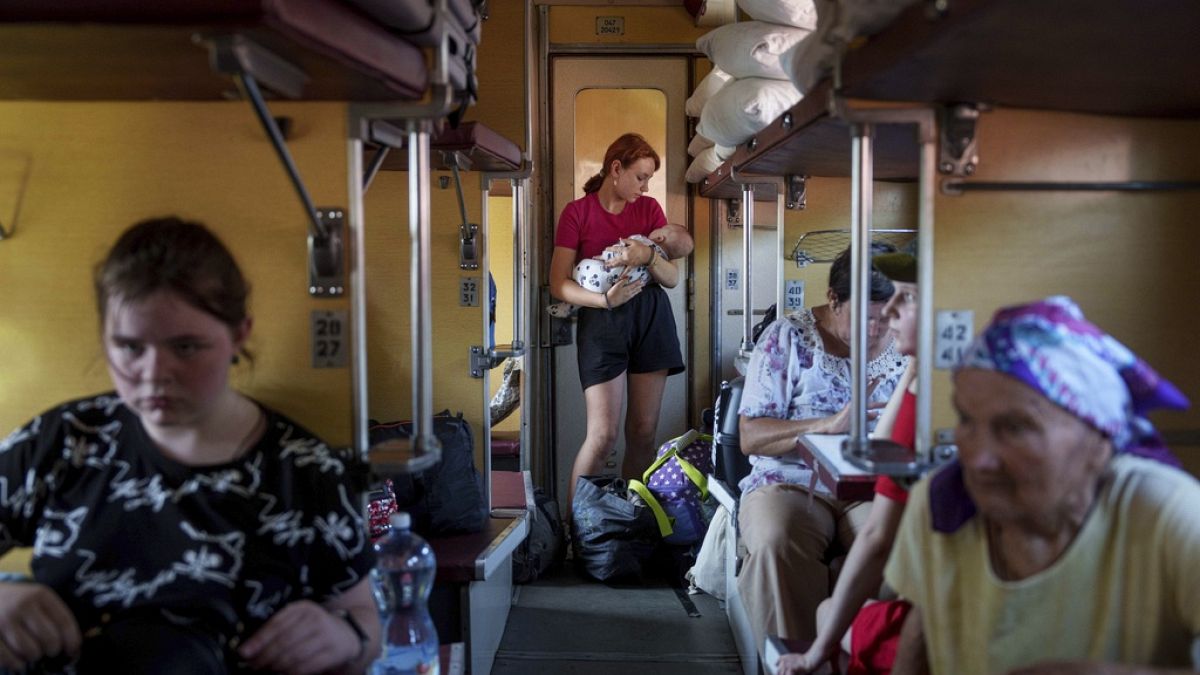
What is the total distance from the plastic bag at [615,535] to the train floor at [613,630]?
96 mm

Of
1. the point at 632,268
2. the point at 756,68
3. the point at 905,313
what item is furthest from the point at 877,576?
the point at 632,268

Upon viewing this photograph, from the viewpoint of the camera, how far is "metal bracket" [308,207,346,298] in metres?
2.06

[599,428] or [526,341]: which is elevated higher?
[526,341]

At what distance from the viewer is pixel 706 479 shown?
4.77 m

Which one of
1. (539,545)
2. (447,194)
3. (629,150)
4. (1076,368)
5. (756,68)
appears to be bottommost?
(539,545)

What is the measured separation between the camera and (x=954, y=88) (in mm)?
2008

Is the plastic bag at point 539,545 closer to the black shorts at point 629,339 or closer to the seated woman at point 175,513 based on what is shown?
the black shorts at point 629,339

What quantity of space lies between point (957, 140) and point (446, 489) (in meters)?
1.97

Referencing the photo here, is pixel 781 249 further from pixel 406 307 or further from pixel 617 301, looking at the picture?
pixel 406 307

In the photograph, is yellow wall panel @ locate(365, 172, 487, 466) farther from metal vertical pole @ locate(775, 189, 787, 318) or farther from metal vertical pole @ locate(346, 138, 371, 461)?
metal vertical pole @ locate(346, 138, 371, 461)

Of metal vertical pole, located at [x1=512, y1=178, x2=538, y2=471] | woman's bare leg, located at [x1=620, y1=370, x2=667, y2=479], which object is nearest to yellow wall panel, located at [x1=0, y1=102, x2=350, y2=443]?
metal vertical pole, located at [x1=512, y1=178, x2=538, y2=471]

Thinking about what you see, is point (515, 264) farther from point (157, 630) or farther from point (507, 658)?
point (157, 630)

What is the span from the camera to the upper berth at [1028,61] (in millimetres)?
1558

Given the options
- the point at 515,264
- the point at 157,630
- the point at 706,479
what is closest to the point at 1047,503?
the point at 157,630
